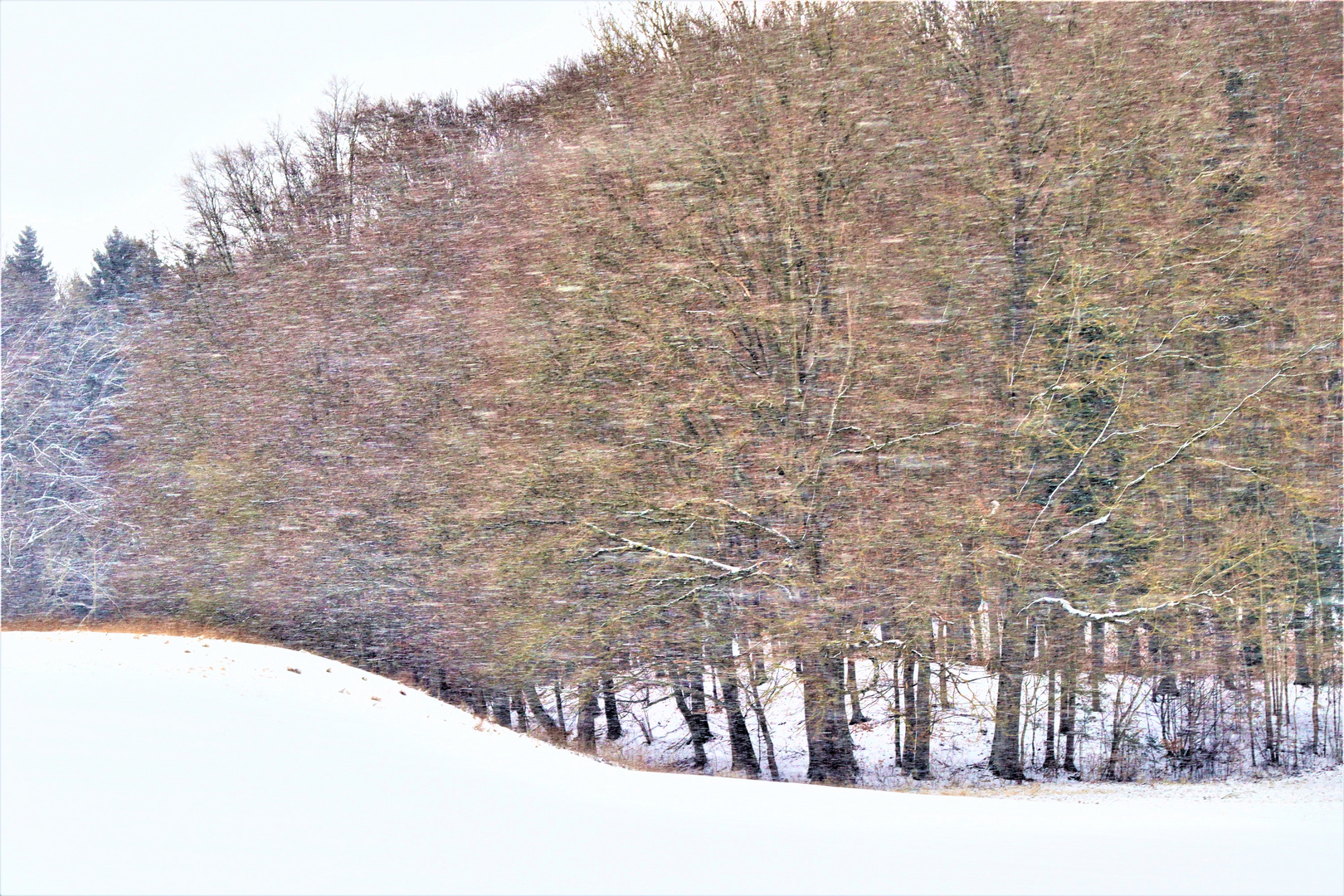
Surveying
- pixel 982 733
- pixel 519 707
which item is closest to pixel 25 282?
pixel 519 707

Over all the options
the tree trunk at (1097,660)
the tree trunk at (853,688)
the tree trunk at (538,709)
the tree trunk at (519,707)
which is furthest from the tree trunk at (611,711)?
the tree trunk at (1097,660)

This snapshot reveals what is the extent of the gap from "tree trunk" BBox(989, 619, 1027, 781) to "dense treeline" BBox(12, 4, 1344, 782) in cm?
4

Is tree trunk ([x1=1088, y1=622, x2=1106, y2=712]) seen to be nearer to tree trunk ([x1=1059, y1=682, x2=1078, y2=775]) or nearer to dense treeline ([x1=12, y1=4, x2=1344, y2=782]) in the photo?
dense treeline ([x1=12, y1=4, x2=1344, y2=782])

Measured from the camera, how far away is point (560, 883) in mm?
4457

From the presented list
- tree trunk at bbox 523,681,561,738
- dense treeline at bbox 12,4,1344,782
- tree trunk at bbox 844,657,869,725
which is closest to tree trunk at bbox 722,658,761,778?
dense treeline at bbox 12,4,1344,782

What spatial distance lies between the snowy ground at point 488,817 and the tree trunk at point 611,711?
3.61 meters

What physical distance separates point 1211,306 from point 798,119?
5401 mm

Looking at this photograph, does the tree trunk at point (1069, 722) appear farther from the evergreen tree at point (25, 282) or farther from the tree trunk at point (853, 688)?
the evergreen tree at point (25, 282)

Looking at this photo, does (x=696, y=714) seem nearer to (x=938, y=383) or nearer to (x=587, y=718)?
(x=587, y=718)

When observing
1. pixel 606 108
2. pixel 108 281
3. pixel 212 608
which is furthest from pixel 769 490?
pixel 108 281

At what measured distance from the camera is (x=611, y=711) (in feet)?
42.4

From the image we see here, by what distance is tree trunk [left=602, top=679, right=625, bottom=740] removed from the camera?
11.4 meters

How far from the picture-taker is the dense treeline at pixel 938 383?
10.4m

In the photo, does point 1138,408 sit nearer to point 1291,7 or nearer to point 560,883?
point 1291,7
